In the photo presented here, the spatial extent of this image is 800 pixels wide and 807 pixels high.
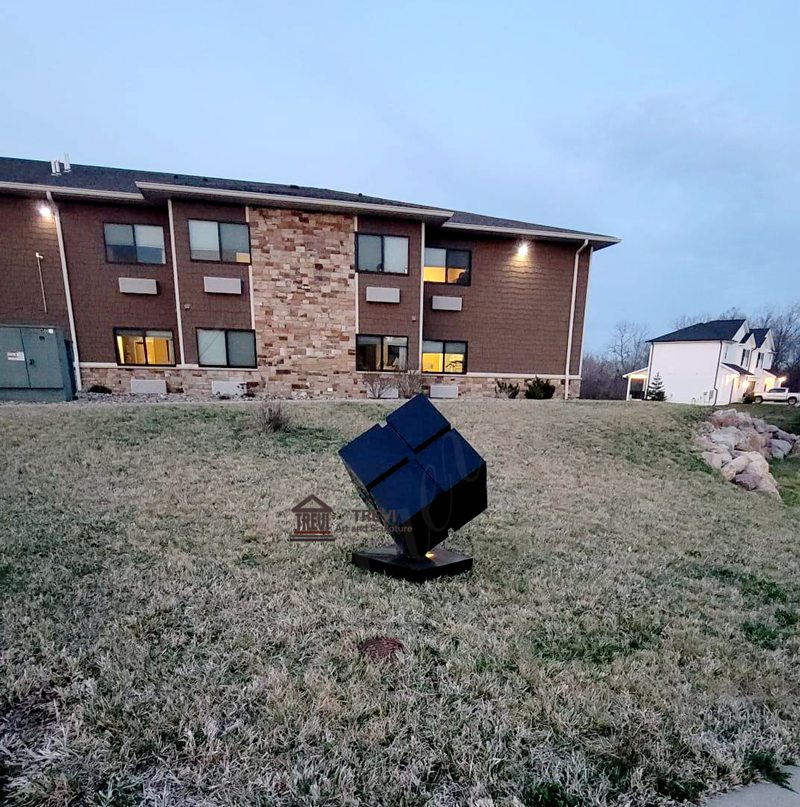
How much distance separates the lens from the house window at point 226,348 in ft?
40.4

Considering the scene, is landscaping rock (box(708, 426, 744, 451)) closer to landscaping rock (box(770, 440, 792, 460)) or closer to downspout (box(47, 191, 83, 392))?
landscaping rock (box(770, 440, 792, 460))

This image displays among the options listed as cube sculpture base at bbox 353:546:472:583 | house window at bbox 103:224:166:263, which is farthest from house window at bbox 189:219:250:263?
cube sculpture base at bbox 353:546:472:583

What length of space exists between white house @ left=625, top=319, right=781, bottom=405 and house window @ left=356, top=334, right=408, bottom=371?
20.4m

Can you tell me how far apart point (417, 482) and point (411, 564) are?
2.28 feet

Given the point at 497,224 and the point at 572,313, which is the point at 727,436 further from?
the point at 497,224

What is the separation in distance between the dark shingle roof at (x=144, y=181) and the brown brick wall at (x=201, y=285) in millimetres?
655

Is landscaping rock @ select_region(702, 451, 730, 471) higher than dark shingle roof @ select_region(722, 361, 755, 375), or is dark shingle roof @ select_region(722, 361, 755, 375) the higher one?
dark shingle roof @ select_region(722, 361, 755, 375)

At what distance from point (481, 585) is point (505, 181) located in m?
Answer: 108

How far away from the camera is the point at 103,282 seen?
12.0 metres

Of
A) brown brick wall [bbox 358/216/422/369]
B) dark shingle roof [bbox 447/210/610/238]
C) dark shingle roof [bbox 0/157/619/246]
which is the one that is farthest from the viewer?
dark shingle roof [bbox 447/210/610/238]

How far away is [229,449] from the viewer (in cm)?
604

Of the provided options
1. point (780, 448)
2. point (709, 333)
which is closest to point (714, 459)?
point (780, 448)

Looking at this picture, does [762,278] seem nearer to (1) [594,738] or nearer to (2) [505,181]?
(2) [505,181]

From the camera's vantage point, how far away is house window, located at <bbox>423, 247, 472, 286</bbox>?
14.0m
